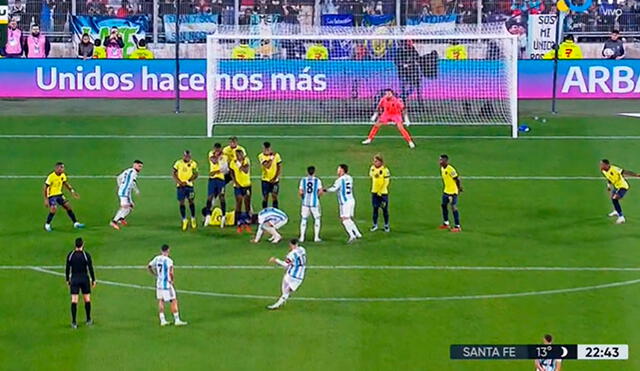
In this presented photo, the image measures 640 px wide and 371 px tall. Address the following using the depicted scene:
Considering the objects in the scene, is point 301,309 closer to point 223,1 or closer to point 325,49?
point 325,49

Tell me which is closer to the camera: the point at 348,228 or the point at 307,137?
the point at 348,228

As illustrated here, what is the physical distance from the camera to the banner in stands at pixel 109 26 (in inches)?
2162

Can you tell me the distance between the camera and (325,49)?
50.3 metres

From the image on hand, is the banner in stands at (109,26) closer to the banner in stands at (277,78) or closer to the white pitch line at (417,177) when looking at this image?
the banner in stands at (277,78)

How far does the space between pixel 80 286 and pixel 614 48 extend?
107 feet

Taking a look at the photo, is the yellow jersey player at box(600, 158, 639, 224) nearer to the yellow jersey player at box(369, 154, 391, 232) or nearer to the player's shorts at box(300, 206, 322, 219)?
the yellow jersey player at box(369, 154, 391, 232)

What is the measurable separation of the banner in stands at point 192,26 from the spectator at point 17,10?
5.28 m

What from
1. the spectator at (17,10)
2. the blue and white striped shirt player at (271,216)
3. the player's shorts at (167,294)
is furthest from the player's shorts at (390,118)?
the spectator at (17,10)

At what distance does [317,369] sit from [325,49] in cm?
2748

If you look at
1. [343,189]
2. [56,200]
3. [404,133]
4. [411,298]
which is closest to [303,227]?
[343,189]

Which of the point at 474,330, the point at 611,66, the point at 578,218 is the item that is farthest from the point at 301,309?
the point at 611,66

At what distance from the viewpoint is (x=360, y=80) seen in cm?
4869

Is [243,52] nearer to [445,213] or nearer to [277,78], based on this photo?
[277,78]

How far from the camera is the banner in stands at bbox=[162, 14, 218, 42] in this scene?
55406 millimetres
